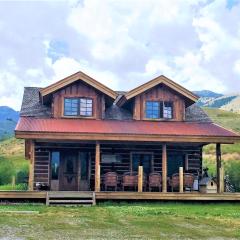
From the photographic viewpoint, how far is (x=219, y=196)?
2131 centimetres

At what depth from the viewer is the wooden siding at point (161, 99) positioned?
25.0m

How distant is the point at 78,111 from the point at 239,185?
40.4 ft

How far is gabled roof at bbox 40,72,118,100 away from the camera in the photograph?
23.7 m

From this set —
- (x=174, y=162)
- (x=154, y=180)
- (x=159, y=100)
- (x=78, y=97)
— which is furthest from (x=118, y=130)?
(x=174, y=162)

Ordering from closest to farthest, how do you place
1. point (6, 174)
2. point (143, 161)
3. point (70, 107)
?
point (70, 107), point (143, 161), point (6, 174)

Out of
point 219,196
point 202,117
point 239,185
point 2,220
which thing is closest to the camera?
point 2,220

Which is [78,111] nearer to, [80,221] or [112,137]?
[112,137]

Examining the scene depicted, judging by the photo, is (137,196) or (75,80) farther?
(75,80)

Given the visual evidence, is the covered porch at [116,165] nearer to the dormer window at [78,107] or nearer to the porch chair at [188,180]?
the porch chair at [188,180]

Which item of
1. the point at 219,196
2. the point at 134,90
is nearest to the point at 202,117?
the point at 134,90

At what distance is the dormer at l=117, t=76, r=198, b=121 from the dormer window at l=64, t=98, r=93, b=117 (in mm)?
1940

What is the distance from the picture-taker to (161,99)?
2525 cm

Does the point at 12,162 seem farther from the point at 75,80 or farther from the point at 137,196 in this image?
the point at 137,196

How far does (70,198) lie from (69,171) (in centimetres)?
368
